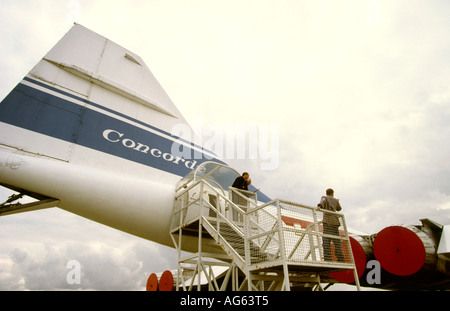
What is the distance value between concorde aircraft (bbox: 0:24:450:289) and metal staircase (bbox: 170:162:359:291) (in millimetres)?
399

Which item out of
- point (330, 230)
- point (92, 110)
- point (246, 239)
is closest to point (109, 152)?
point (92, 110)

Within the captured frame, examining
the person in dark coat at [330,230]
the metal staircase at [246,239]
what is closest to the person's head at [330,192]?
the person in dark coat at [330,230]

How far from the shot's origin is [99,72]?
6.98 m

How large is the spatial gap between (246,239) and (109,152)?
364 cm

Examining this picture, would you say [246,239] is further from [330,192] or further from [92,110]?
[92,110]

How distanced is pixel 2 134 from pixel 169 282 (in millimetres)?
5430

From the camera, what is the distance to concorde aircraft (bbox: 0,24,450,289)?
5.29 meters

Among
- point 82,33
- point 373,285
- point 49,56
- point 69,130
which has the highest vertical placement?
point 82,33

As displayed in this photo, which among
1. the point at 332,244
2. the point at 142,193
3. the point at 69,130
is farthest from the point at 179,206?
the point at 332,244

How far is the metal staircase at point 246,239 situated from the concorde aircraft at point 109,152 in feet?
1.31

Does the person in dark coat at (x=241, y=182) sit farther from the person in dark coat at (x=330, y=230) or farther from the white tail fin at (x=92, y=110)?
the person in dark coat at (x=330, y=230)

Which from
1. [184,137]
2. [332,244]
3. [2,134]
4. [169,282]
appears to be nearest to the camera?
[2,134]

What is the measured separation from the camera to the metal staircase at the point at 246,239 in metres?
4.89

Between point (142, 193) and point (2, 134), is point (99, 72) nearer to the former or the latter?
point (2, 134)
